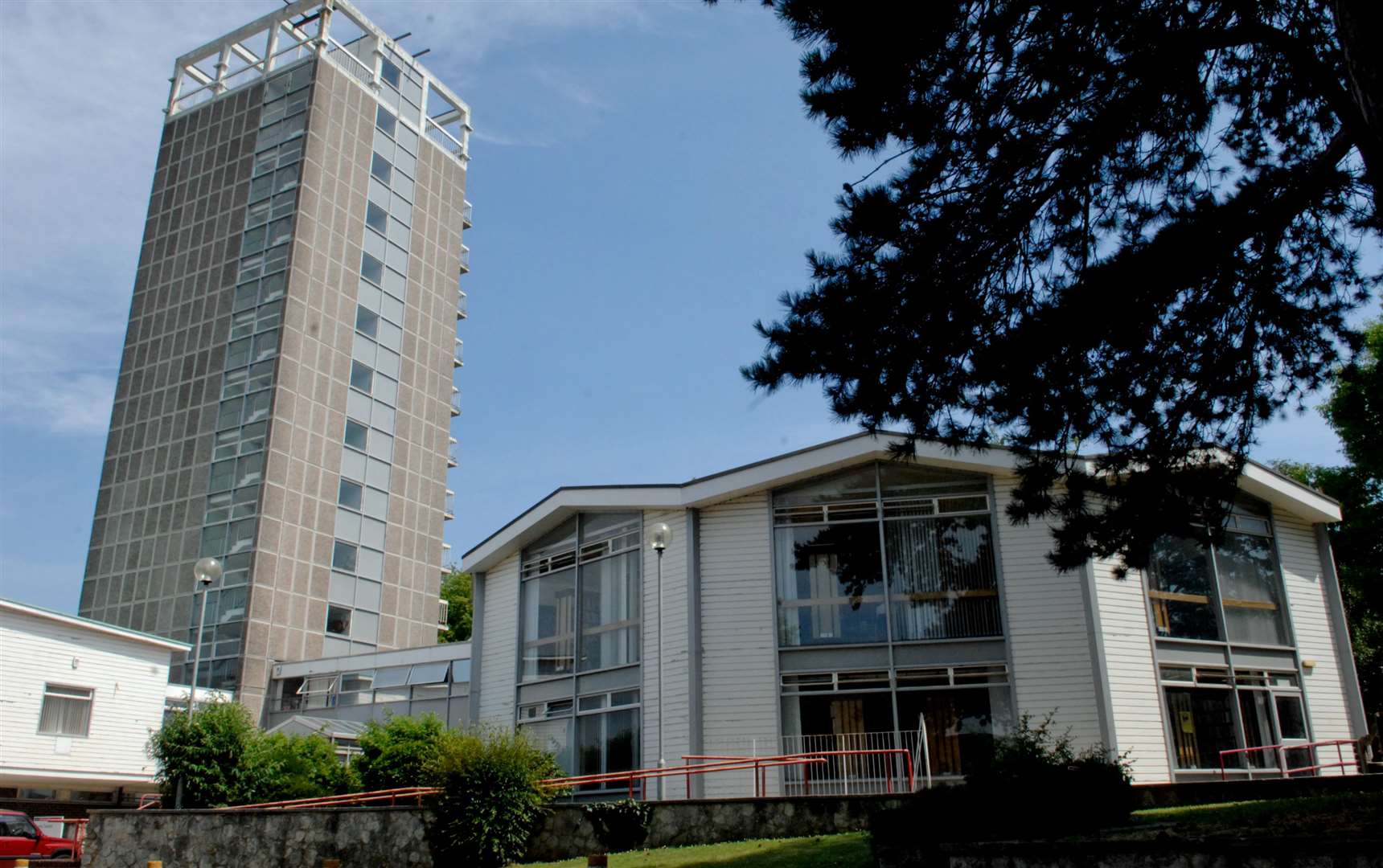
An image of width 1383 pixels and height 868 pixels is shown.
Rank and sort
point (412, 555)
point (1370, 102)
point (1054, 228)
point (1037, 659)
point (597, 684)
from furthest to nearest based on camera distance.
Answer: point (412, 555), point (597, 684), point (1037, 659), point (1054, 228), point (1370, 102)

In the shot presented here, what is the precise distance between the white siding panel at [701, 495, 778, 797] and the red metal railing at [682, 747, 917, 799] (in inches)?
16.0

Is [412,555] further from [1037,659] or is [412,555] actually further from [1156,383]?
[1156,383]

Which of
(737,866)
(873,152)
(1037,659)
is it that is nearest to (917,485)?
(1037,659)

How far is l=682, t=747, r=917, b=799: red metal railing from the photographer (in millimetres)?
17609

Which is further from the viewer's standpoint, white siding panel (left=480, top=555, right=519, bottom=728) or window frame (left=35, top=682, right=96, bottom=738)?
window frame (left=35, top=682, right=96, bottom=738)

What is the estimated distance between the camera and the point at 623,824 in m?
15.7

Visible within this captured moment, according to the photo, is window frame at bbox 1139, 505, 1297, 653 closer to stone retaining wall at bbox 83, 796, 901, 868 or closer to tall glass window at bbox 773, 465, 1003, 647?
tall glass window at bbox 773, 465, 1003, 647

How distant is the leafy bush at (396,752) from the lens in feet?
71.4

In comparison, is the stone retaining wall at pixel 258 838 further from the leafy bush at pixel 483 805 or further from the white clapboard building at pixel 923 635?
the white clapboard building at pixel 923 635

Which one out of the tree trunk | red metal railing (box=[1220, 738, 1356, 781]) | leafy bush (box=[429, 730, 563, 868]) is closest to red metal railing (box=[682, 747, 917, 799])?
leafy bush (box=[429, 730, 563, 868])

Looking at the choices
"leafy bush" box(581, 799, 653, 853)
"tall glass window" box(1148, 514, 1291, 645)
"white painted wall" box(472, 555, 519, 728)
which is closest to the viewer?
"leafy bush" box(581, 799, 653, 853)

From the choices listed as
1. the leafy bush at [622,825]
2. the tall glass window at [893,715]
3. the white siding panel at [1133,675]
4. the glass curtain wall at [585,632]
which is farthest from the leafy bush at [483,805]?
the white siding panel at [1133,675]

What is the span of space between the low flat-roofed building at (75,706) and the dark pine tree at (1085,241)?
2390 cm

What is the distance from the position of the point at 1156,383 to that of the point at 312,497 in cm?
4201
